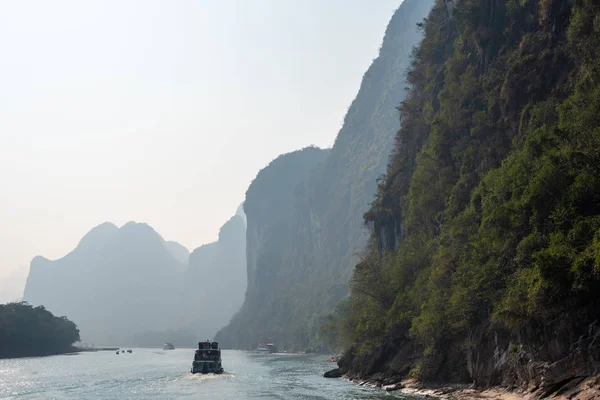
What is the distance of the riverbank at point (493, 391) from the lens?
31.5m

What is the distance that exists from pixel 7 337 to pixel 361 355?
126 m

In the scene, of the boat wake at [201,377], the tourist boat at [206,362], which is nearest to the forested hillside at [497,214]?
the boat wake at [201,377]

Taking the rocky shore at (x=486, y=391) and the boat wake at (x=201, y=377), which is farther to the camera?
the boat wake at (x=201, y=377)

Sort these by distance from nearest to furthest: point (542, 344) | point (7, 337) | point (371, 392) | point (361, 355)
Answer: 1. point (542, 344)
2. point (371, 392)
3. point (361, 355)
4. point (7, 337)

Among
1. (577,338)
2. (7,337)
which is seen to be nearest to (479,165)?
(577,338)

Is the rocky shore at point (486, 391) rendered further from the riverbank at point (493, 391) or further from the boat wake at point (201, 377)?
the boat wake at point (201, 377)

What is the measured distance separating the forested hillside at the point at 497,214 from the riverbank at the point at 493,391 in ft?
2.36

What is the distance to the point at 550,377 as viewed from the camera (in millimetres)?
35688

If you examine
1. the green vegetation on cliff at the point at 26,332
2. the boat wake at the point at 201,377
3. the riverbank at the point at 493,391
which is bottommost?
the riverbank at the point at 493,391

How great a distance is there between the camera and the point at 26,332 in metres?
174

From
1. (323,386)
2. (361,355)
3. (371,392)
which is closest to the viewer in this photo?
(371,392)

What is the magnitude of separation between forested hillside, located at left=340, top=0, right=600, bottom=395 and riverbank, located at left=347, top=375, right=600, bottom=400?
2.36ft

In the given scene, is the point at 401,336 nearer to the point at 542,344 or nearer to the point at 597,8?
the point at 542,344

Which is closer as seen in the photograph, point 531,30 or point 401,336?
point 531,30
